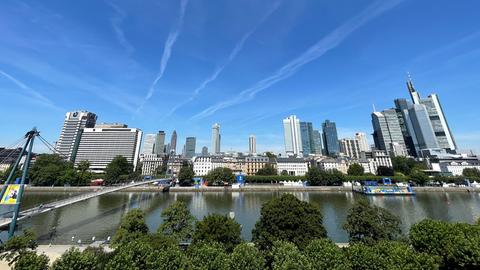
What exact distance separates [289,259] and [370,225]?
10545mm

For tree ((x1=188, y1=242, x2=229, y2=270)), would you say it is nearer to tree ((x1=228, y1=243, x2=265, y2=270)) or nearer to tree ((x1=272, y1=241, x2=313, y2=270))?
tree ((x1=228, y1=243, x2=265, y2=270))

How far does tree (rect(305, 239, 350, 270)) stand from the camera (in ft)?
35.9

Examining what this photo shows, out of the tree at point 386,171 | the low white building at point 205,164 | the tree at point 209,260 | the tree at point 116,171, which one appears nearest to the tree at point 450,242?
the tree at point 209,260

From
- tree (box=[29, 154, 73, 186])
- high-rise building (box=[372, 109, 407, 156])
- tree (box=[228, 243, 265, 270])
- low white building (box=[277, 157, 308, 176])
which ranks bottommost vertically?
tree (box=[228, 243, 265, 270])

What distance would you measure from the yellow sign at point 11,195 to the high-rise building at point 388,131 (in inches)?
7703

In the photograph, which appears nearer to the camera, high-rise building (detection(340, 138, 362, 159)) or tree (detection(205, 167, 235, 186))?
tree (detection(205, 167, 235, 186))

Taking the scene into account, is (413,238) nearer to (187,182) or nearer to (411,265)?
(411,265)

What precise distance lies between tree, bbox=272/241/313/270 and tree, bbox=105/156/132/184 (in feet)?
284

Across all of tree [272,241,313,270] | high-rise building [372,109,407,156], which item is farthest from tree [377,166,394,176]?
tree [272,241,313,270]

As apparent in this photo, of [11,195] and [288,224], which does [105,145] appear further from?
[288,224]

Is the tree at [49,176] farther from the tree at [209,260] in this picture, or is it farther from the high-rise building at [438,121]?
the high-rise building at [438,121]

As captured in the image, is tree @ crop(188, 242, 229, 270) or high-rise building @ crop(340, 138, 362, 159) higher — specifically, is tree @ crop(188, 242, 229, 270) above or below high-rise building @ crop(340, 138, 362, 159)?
below

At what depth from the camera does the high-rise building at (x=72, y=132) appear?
139 meters

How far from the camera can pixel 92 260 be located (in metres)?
11.0
